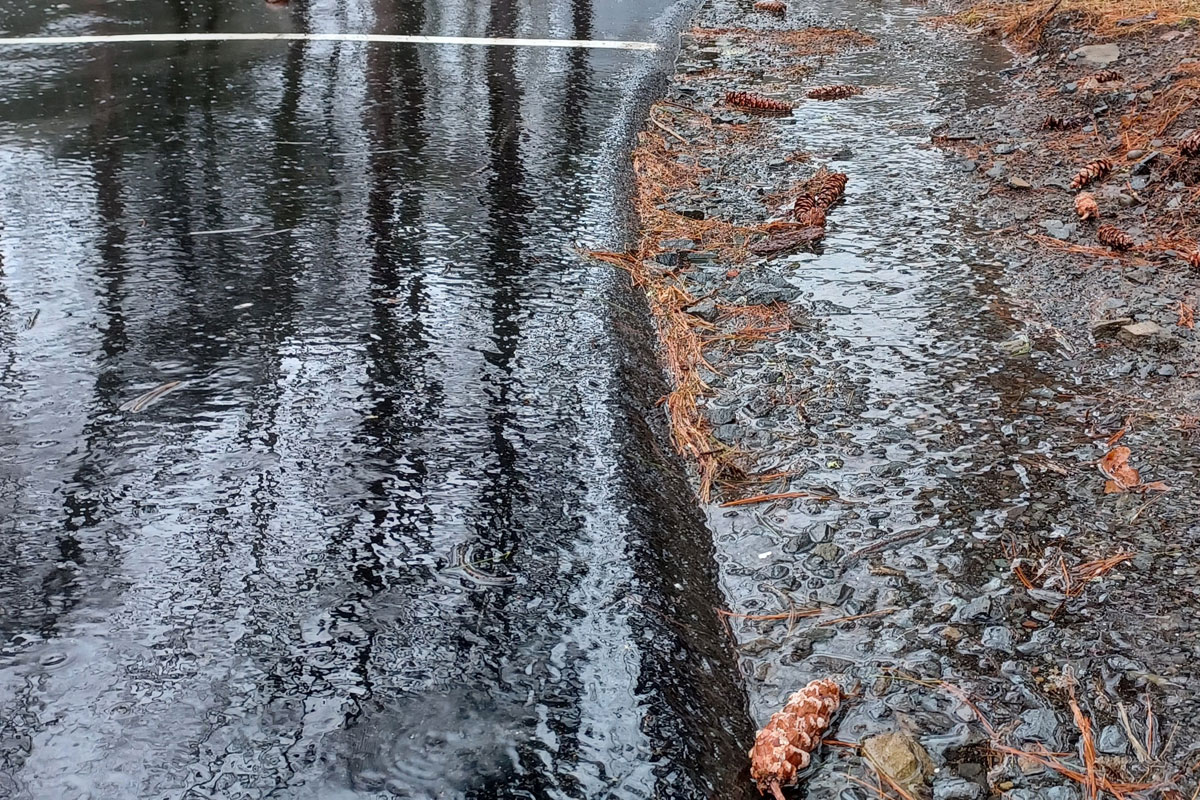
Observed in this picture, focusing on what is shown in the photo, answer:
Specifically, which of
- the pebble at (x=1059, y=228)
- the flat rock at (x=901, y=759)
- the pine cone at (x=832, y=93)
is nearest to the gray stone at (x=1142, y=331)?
the pebble at (x=1059, y=228)


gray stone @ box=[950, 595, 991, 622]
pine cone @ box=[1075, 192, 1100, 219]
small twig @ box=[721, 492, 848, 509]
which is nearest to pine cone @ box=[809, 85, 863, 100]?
pine cone @ box=[1075, 192, 1100, 219]

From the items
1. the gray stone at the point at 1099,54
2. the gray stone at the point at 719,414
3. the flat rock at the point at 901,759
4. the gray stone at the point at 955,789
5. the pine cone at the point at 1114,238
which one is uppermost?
the gray stone at the point at 1099,54

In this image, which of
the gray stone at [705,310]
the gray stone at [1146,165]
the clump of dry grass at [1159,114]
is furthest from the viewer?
the clump of dry grass at [1159,114]

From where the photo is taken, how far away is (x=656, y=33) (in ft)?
22.2

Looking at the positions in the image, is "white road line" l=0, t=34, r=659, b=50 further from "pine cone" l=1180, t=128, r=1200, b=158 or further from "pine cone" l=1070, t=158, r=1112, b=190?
"pine cone" l=1180, t=128, r=1200, b=158

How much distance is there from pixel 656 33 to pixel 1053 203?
369 cm

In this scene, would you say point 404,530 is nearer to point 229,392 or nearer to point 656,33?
point 229,392

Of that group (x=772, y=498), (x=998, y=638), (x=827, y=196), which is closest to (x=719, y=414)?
(x=772, y=498)

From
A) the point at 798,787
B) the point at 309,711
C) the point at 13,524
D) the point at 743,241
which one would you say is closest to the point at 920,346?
the point at 743,241

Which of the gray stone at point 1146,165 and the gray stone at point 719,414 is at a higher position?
the gray stone at point 1146,165

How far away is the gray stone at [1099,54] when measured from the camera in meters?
5.43

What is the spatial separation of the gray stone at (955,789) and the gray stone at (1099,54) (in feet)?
16.8

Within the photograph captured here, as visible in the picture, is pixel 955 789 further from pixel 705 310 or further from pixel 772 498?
pixel 705 310

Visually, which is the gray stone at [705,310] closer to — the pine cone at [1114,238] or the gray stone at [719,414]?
the gray stone at [719,414]
